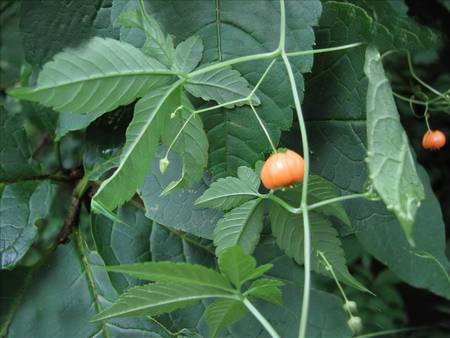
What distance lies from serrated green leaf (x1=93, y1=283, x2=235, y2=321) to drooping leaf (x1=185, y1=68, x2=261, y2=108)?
0.77 ft

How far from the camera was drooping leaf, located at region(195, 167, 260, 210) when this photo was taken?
2.33ft

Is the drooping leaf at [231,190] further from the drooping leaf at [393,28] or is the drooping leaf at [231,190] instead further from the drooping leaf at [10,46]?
the drooping leaf at [10,46]

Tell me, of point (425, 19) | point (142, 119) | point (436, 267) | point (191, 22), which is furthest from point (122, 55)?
point (425, 19)

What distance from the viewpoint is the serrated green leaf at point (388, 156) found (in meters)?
0.54

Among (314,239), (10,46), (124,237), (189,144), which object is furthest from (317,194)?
(10,46)

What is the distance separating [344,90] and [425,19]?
0.45 m

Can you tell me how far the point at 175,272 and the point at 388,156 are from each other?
0.73ft

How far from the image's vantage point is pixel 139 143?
670 mm

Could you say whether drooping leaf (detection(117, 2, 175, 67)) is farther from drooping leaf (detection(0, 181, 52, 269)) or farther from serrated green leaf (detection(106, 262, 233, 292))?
drooping leaf (detection(0, 181, 52, 269))

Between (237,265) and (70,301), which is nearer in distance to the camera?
(237,265)

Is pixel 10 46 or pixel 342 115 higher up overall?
pixel 342 115

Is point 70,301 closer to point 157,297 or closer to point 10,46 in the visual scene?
point 157,297

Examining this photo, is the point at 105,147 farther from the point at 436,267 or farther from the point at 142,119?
the point at 436,267

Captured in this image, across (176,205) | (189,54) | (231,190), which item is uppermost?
(189,54)
